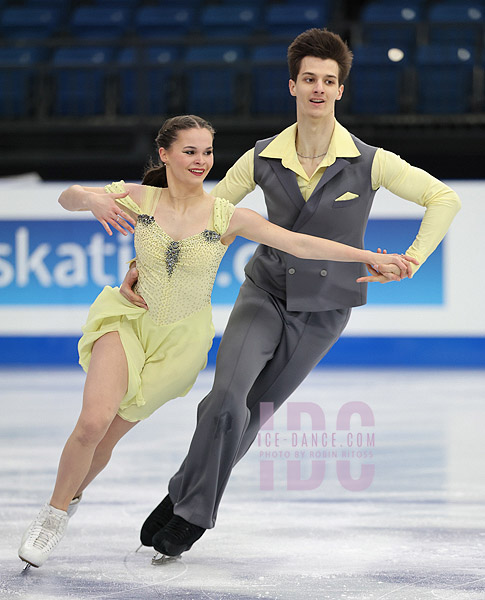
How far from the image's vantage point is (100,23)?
951 cm

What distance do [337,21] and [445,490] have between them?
6083 millimetres

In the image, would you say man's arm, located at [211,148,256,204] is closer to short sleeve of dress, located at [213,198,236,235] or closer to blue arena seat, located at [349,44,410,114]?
short sleeve of dress, located at [213,198,236,235]

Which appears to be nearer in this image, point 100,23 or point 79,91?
point 79,91

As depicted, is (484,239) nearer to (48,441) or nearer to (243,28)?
(243,28)

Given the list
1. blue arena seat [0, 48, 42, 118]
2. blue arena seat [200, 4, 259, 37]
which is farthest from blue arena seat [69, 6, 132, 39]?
blue arena seat [0, 48, 42, 118]

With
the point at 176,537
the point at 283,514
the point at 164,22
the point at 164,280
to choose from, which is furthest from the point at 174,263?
the point at 164,22

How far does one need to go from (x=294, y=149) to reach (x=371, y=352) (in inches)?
190

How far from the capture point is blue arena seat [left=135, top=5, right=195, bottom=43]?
933 centimetres

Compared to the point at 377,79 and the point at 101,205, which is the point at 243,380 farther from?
the point at 377,79

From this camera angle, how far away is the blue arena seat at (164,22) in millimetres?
9328

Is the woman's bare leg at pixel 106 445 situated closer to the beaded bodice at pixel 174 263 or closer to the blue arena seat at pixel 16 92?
the beaded bodice at pixel 174 263

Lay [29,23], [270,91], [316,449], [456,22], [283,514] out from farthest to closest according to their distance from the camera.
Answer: [29,23] < [270,91] < [456,22] < [316,449] < [283,514]

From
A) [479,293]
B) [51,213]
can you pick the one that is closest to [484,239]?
[479,293]

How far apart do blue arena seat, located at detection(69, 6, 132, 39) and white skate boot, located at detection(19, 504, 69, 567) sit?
7164mm
